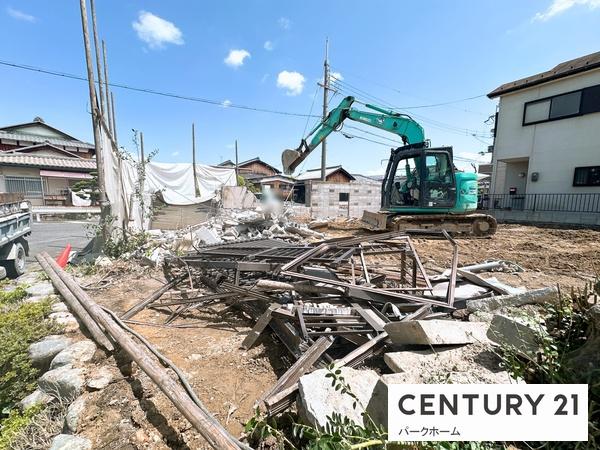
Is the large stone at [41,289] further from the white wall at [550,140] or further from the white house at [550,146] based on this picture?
the white wall at [550,140]

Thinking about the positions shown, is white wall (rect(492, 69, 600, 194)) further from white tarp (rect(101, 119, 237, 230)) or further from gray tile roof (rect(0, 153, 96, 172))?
gray tile roof (rect(0, 153, 96, 172))

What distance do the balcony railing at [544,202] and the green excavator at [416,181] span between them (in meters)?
5.94

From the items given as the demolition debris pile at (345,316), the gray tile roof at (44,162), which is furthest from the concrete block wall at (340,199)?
the gray tile roof at (44,162)

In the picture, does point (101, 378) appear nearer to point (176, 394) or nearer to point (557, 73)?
point (176, 394)

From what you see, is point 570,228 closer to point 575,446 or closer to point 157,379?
point 575,446

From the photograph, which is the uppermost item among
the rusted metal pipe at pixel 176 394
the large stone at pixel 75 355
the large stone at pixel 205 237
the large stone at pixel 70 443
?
the large stone at pixel 205 237

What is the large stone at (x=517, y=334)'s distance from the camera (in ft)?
6.02

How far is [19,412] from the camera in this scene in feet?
8.23

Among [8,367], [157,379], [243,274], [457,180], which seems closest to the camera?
[157,379]

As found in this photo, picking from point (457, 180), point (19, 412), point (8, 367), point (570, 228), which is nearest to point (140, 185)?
point (8, 367)

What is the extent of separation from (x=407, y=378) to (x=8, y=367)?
154 inches

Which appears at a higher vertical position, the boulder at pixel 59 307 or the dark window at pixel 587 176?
the dark window at pixel 587 176

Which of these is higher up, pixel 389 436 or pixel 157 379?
pixel 389 436

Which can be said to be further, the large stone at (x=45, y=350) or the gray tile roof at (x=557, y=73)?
the gray tile roof at (x=557, y=73)
